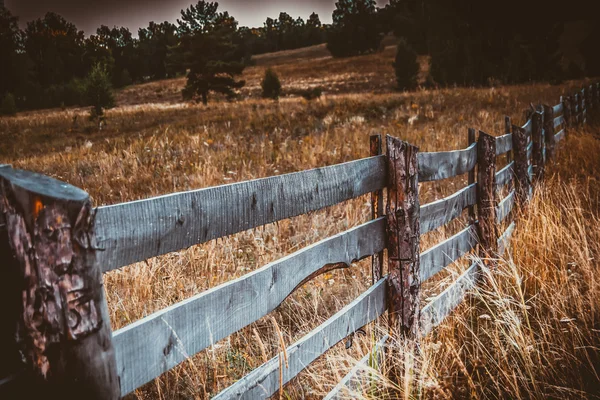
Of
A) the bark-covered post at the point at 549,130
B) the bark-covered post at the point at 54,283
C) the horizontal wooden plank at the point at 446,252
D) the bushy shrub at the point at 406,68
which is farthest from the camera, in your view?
the bushy shrub at the point at 406,68

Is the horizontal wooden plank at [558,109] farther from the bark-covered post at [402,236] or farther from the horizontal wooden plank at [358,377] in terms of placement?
the horizontal wooden plank at [358,377]

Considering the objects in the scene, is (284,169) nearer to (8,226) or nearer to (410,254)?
(410,254)

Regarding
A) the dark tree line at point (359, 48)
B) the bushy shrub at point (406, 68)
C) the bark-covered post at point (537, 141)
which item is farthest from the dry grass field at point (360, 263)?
the bushy shrub at point (406, 68)

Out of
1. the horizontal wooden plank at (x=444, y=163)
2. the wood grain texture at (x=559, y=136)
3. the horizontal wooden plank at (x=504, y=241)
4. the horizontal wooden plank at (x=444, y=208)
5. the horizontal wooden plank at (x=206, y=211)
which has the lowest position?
the horizontal wooden plank at (x=504, y=241)

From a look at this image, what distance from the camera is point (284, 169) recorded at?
7570 mm

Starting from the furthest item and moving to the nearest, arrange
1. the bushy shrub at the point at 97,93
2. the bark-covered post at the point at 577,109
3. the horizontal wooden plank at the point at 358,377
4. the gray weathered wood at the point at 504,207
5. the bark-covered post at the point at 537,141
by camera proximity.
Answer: the bushy shrub at the point at 97,93 < the bark-covered post at the point at 577,109 < the bark-covered post at the point at 537,141 < the gray weathered wood at the point at 504,207 < the horizontal wooden plank at the point at 358,377

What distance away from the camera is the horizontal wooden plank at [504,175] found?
15.2 ft

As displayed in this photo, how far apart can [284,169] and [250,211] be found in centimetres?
593

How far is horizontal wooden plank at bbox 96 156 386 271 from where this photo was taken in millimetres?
1184

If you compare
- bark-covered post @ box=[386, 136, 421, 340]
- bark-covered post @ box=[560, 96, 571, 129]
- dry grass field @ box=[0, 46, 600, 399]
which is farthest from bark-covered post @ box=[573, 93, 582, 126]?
Result: bark-covered post @ box=[386, 136, 421, 340]

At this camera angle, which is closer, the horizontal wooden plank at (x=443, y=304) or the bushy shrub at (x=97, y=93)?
the horizontal wooden plank at (x=443, y=304)

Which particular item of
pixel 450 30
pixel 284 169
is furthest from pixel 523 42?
pixel 284 169

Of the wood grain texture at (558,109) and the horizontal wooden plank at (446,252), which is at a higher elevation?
the wood grain texture at (558,109)

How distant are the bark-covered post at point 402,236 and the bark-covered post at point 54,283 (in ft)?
5.75
